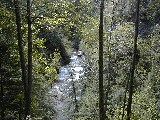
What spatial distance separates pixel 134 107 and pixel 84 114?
29.1ft

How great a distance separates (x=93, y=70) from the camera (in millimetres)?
40938

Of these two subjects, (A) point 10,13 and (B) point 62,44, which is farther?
(B) point 62,44

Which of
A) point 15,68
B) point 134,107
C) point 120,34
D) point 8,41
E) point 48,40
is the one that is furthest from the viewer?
point 48,40

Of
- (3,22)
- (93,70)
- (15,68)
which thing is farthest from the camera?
(93,70)

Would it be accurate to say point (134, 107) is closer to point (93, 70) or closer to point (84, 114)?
point (84, 114)

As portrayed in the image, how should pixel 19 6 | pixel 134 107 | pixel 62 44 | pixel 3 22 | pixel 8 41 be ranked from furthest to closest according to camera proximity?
pixel 62 44 → pixel 134 107 → pixel 8 41 → pixel 3 22 → pixel 19 6

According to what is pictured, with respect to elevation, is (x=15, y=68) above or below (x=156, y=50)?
above

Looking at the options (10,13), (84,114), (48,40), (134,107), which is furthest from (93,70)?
(10,13)

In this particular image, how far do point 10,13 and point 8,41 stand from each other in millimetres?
2582

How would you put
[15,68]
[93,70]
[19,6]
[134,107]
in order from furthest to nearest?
[93,70]
[134,107]
[15,68]
[19,6]

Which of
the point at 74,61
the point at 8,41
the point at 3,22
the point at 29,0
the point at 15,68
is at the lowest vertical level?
the point at 74,61

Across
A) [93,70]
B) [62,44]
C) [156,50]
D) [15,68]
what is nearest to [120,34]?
[156,50]

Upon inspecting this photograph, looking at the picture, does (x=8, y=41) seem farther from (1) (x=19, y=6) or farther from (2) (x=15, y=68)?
(1) (x=19, y=6)

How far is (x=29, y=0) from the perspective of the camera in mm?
14039
